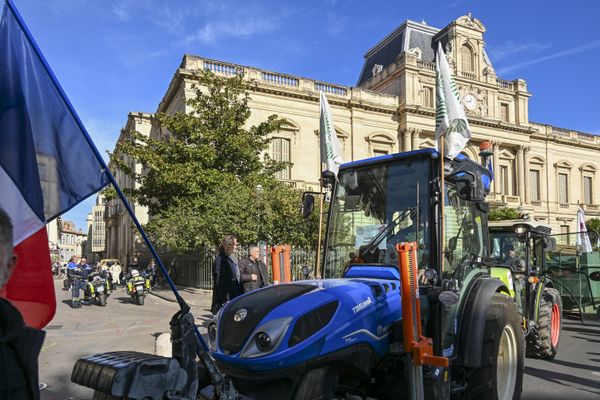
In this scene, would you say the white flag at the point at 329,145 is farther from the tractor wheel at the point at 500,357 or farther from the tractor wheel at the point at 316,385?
the tractor wheel at the point at 316,385

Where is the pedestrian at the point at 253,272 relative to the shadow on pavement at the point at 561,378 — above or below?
above

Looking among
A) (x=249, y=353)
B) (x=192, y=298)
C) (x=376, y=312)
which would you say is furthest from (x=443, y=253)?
(x=192, y=298)

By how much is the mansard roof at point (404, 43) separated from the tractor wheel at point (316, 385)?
38554mm

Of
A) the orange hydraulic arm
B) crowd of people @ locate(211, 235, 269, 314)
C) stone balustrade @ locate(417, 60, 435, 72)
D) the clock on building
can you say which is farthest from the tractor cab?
the clock on building

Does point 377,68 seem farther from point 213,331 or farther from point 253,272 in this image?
point 213,331

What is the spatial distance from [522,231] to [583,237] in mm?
8788

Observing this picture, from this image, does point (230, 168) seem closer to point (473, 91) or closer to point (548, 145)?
point (473, 91)

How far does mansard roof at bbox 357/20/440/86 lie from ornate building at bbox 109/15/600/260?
0.10m

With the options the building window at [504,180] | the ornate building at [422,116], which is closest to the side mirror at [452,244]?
the ornate building at [422,116]

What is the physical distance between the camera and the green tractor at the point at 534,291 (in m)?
7.54

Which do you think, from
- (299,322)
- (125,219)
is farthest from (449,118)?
(125,219)

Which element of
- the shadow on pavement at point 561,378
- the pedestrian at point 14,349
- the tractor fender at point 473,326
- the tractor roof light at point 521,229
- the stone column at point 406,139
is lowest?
the shadow on pavement at point 561,378

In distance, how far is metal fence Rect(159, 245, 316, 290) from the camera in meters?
17.2

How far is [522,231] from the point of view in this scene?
8320 millimetres
